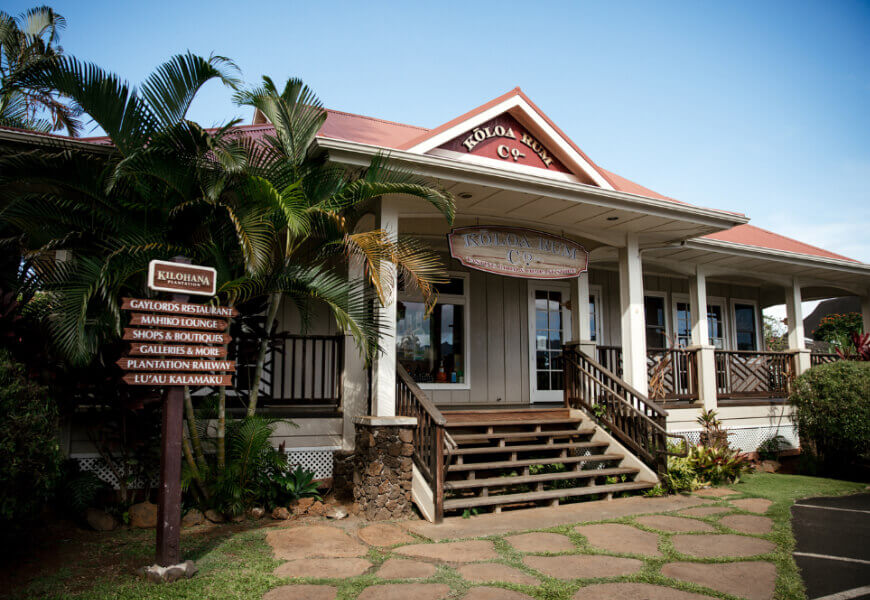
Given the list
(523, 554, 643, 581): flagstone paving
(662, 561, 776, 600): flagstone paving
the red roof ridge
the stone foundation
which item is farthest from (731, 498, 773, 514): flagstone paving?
the red roof ridge

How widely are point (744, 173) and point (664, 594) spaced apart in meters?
11.2

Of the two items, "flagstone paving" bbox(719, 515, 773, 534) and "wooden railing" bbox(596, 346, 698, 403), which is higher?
"wooden railing" bbox(596, 346, 698, 403)

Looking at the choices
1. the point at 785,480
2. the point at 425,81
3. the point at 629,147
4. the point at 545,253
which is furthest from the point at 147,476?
the point at 629,147

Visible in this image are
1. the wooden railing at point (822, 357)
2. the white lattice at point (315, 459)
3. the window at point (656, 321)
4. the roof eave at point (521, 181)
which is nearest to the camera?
the roof eave at point (521, 181)

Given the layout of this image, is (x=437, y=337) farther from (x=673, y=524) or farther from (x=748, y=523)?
(x=748, y=523)

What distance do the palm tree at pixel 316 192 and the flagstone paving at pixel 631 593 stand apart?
2.80 metres

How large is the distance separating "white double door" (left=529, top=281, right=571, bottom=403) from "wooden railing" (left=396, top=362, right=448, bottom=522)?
13.9ft

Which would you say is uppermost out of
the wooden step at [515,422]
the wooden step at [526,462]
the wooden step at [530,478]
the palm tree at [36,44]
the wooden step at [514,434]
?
A: the palm tree at [36,44]

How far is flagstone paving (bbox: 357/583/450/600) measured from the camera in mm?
3656

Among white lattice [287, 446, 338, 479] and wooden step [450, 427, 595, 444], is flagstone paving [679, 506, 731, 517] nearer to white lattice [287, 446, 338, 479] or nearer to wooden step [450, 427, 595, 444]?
wooden step [450, 427, 595, 444]

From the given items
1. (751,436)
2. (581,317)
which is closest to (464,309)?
(581,317)

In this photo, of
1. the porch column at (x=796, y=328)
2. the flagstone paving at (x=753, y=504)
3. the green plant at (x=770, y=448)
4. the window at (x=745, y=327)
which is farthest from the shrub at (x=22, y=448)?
the window at (x=745, y=327)

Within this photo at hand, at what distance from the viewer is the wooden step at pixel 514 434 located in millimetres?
6793

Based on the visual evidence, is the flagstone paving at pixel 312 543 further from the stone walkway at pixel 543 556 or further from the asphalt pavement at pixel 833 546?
the asphalt pavement at pixel 833 546
